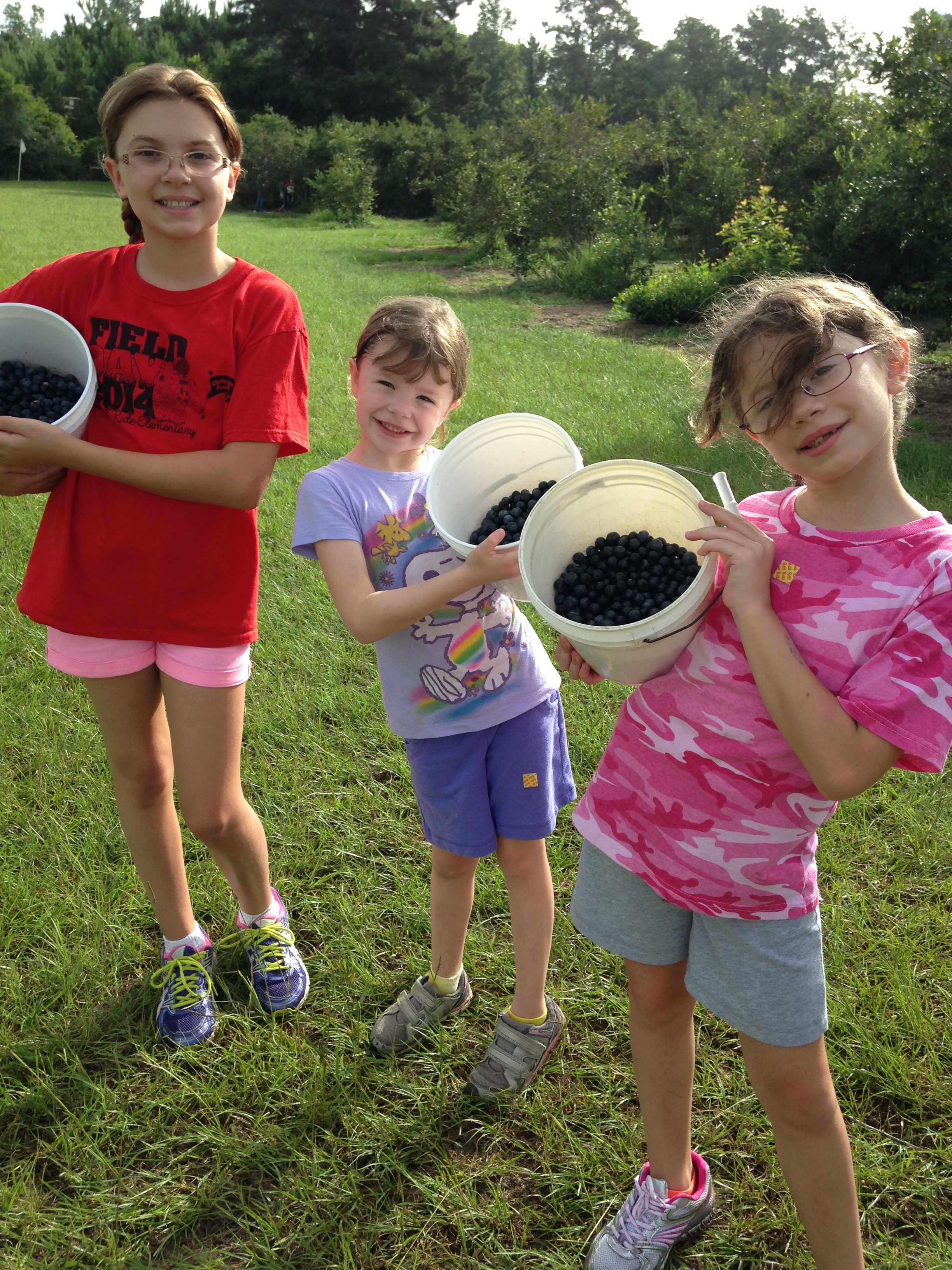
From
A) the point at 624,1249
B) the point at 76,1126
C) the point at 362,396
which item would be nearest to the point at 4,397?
the point at 362,396

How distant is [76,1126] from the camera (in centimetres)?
197

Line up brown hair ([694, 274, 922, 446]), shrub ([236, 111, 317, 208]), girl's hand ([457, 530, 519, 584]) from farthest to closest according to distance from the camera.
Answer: shrub ([236, 111, 317, 208]), girl's hand ([457, 530, 519, 584]), brown hair ([694, 274, 922, 446])

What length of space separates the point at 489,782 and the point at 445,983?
56 centimetres

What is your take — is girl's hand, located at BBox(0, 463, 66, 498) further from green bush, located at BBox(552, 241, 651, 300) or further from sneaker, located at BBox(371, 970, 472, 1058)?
green bush, located at BBox(552, 241, 651, 300)

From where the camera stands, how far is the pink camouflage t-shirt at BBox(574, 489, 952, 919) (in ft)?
4.00

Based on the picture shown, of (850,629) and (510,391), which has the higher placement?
(850,629)

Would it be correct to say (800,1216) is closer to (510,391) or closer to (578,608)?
(578,608)

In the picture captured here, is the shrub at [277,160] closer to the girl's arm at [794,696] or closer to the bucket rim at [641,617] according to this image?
the bucket rim at [641,617]

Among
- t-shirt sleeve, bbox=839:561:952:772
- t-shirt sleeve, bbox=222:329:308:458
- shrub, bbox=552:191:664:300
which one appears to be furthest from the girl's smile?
shrub, bbox=552:191:664:300

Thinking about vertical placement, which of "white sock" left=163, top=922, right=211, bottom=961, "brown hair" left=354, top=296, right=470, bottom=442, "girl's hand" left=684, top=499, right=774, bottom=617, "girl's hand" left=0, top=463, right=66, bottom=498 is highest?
"brown hair" left=354, top=296, right=470, bottom=442

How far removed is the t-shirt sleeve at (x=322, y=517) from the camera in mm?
1797

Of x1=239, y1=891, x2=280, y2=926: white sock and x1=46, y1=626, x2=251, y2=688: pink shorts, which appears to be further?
x1=239, y1=891, x2=280, y2=926: white sock

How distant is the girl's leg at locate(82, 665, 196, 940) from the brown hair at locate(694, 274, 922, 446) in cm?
136

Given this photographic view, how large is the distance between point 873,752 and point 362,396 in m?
1.18
